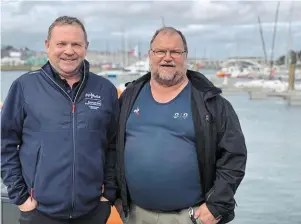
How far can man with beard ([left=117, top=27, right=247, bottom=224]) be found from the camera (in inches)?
104

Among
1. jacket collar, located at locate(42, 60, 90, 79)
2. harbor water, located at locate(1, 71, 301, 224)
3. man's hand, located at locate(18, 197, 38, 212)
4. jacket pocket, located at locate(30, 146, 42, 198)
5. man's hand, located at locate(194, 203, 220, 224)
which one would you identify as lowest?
harbor water, located at locate(1, 71, 301, 224)

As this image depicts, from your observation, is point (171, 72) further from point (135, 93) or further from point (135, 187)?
point (135, 187)

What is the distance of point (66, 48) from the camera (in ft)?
8.43

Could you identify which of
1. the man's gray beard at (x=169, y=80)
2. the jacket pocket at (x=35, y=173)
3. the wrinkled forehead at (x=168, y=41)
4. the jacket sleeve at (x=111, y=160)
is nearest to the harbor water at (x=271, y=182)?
the jacket sleeve at (x=111, y=160)

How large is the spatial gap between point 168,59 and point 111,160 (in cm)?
65

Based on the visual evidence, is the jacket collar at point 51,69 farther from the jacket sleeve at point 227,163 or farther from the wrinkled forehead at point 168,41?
the jacket sleeve at point 227,163

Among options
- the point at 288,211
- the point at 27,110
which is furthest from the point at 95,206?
the point at 288,211

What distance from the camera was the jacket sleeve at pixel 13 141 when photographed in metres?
2.57

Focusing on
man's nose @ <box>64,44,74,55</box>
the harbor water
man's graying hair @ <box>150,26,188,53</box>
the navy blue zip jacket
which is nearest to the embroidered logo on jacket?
the navy blue zip jacket

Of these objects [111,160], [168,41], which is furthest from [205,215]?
[168,41]

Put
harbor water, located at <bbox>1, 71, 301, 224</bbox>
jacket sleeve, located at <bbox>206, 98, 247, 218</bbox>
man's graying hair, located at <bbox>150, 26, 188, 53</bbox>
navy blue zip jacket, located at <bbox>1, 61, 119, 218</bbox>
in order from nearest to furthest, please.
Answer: navy blue zip jacket, located at <bbox>1, 61, 119, 218</bbox> < jacket sleeve, located at <bbox>206, 98, 247, 218</bbox> < man's graying hair, located at <bbox>150, 26, 188, 53</bbox> < harbor water, located at <bbox>1, 71, 301, 224</bbox>

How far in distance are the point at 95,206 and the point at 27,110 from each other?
2.07ft

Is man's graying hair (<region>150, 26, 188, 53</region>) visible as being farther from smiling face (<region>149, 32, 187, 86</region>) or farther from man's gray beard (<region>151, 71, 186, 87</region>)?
man's gray beard (<region>151, 71, 186, 87</region>)

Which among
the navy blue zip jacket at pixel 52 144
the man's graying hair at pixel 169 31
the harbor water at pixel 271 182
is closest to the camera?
the navy blue zip jacket at pixel 52 144
